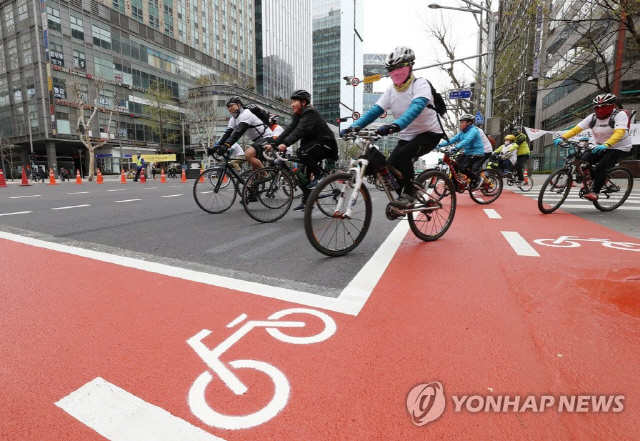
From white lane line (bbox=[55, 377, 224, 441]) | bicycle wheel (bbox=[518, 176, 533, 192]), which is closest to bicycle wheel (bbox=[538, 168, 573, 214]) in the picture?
bicycle wheel (bbox=[518, 176, 533, 192])

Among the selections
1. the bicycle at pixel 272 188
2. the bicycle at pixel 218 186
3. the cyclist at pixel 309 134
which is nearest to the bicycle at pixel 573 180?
the cyclist at pixel 309 134

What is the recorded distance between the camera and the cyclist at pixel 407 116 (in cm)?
373

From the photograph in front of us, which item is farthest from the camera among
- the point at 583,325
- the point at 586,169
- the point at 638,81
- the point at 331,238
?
the point at 638,81

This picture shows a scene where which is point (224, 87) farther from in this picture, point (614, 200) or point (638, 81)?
point (614, 200)

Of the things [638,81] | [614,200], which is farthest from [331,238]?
[638,81]

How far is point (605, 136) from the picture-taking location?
20.7 feet

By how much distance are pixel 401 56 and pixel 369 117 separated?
702 millimetres

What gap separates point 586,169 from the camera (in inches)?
246

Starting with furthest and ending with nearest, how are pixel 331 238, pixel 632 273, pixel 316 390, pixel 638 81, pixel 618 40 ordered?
pixel 638 81 < pixel 618 40 < pixel 331 238 < pixel 632 273 < pixel 316 390

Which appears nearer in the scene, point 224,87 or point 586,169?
point 586,169

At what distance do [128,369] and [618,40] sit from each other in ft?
94.2

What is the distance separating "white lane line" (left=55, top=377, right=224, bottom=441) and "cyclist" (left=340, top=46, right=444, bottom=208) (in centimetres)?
Answer: 295

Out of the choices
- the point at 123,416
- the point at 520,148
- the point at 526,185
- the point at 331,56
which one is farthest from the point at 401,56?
the point at 331,56

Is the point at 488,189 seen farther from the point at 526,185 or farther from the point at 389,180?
the point at 389,180
